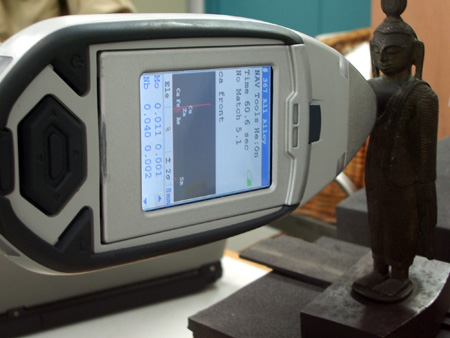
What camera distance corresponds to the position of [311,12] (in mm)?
1656

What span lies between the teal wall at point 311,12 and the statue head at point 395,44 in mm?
1099

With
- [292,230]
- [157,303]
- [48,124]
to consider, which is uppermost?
[48,124]

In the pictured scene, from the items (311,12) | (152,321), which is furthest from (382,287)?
(311,12)

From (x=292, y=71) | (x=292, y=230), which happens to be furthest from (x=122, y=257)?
(x=292, y=230)

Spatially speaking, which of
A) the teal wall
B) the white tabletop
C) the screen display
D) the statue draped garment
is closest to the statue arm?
the statue draped garment

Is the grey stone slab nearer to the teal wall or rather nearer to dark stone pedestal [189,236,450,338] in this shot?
dark stone pedestal [189,236,450,338]

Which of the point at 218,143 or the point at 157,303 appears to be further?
the point at 157,303

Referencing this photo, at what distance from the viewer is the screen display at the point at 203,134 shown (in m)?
0.42

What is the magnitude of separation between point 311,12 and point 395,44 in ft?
3.92

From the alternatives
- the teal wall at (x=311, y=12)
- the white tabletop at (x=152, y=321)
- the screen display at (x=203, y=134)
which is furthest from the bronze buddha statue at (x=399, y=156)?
the teal wall at (x=311, y=12)

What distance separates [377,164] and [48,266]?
281 mm

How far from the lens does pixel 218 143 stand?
454mm

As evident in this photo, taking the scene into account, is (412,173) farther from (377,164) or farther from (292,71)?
(292,71)

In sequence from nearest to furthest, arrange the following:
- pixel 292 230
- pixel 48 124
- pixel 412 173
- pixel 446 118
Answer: pixel 48 124 < pixel 412 173 < pixel 446 118 < pixel 292 230
